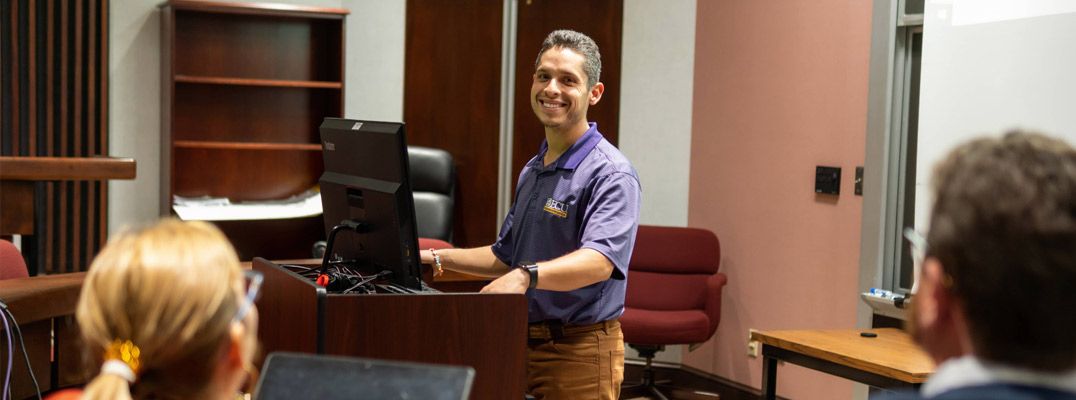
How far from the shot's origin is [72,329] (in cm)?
271

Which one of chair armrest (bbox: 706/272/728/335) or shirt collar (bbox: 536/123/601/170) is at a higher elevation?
shirt collar (bbox: 536/123/601/170)

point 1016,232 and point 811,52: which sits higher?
point 811,52

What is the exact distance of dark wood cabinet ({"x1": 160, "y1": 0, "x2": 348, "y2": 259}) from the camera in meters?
6.00

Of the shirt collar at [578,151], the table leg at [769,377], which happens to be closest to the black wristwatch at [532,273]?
the shirt collar at [578,151]

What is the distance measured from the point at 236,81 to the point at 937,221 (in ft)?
18.1

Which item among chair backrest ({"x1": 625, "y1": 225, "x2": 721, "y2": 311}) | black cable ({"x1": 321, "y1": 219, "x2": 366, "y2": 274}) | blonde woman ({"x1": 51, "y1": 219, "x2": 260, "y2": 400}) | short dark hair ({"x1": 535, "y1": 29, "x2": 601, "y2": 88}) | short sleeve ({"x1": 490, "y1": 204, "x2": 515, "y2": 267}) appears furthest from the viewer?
chair backrest ({"x1": 625, "y1": 225, "x2": 721, "y2": 311})

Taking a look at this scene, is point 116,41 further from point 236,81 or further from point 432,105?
point 432,105

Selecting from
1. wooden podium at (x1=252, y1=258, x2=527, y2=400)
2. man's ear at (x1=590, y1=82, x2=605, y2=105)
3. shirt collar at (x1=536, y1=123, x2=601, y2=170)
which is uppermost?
man's ear at (x1=590, y1=82, x2=605, y2=105)

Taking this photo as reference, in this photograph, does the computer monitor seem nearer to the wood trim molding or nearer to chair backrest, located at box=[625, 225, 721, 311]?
the wood trim molding

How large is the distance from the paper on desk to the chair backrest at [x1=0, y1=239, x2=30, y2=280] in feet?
8.94

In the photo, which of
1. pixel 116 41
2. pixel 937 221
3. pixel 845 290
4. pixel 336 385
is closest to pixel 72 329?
pixel 336 385

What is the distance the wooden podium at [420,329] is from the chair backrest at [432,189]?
3432 mm

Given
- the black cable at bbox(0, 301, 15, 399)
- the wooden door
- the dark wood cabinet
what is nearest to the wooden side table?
the black cable at bbox(0, 301, 15, 399)

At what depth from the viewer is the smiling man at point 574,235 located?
257cm
